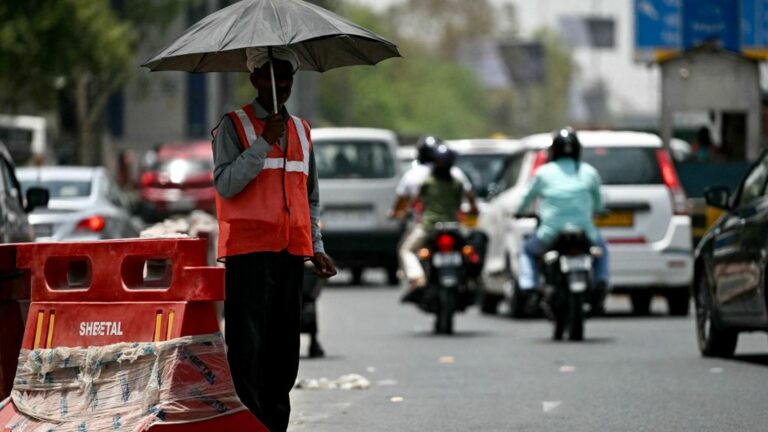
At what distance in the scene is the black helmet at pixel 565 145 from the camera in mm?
17328

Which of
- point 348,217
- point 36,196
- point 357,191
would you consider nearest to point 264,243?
point 36,196

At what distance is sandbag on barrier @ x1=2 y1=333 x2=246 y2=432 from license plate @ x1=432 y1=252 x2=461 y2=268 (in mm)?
9968

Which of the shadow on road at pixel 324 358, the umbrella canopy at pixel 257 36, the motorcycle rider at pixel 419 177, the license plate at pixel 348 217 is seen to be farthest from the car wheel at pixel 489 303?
the umbrella canopy at pixel 257 36

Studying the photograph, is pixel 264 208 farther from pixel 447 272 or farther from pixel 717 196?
pixel 447 272

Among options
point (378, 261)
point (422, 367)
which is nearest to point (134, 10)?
point (378, 261)

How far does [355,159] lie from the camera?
2769 centimetres

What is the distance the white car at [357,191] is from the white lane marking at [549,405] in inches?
613

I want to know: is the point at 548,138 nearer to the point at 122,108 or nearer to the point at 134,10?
the point at 134,10

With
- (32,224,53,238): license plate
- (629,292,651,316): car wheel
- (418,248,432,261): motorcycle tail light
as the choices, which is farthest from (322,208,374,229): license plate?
(418,248,432,261): motorcycle tail light

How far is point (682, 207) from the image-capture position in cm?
2045

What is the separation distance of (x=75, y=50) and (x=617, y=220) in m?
33.5

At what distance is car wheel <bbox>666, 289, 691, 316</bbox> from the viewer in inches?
834

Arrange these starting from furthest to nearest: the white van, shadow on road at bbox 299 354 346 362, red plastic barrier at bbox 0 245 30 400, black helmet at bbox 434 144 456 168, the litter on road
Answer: the white van
black helmet at bbox 434 144 456 168
shadow on road at bbox 299 354 346 362
the litter on road
red plastic barrier at bbox 0 245 30 400

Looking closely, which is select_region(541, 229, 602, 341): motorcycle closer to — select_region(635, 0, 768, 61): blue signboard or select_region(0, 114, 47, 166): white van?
select_region(635, 0, 768, 61): blue signboard
